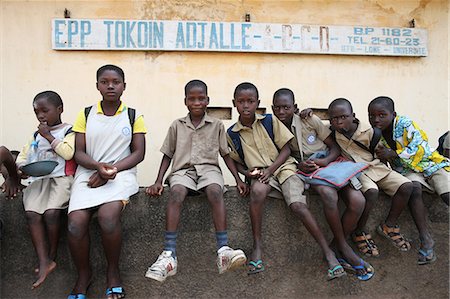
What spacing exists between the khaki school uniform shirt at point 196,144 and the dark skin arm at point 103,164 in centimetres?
28

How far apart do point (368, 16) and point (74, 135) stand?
3740mm

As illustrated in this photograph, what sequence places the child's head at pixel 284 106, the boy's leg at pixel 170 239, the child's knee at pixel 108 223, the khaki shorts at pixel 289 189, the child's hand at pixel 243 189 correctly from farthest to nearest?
the child's head at pixel 284 106 < the child's hand at pixel 243 189 < the khaki shorts at pixel 289 189 < the child's knee at pixel 108 223 < the boy's leg at pixel 170 239

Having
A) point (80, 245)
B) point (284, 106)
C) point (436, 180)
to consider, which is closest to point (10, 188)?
point (80, 245)

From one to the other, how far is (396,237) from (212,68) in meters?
2.75

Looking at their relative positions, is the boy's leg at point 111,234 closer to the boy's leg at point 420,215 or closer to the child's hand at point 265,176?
the child's hand at point 265,176

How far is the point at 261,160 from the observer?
3.75 metres

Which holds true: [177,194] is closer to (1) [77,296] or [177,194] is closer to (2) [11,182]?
(1) [77,296]

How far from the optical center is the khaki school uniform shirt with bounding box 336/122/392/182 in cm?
379

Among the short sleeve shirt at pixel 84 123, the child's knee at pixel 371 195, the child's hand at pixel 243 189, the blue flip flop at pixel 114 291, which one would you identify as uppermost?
the short sleeve shirt at pixel 84 123

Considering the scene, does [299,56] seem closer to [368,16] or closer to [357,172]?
[368,16]

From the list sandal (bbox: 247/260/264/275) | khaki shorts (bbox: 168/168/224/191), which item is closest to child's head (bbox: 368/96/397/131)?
khaki shorts (bbox: 168/168/224/191)

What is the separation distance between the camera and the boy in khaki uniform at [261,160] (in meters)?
3.51

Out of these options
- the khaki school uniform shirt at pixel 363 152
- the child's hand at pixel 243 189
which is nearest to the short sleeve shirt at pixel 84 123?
the child's hand at pixel 243 189

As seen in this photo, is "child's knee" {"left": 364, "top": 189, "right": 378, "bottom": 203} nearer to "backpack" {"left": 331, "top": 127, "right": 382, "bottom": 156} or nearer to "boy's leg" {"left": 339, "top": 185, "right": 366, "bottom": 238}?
"boy's leg" {"left": 339, "top": 185, "right": 366, "bottom": 238}
